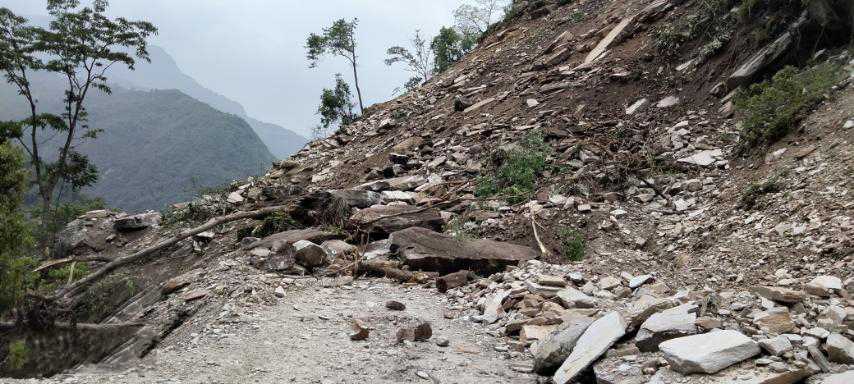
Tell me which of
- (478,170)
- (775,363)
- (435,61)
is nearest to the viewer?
(775,363)

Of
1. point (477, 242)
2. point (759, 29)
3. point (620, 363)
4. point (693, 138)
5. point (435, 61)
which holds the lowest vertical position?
point (620, 363)

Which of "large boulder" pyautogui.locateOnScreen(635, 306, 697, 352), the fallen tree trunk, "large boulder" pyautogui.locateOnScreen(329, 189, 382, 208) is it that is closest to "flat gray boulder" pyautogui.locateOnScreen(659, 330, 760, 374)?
"large boulder" pyautogui.locateOnScreen(635, 306, 697, 352)

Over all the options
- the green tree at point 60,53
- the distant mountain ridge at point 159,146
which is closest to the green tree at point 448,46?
the green tree at point 60,53

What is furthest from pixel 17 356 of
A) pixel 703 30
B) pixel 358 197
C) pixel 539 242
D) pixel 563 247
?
pixel 703 30

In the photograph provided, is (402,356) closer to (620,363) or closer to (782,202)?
(620,363)

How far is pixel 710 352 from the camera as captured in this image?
264 cm

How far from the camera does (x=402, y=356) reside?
142 inches

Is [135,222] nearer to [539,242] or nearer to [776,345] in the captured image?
[539,242]

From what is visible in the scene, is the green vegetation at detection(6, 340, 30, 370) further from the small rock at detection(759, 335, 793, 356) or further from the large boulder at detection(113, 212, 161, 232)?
the large boulder at detection(113, 212, 161, 232)

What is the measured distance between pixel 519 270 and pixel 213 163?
8537 centimetres

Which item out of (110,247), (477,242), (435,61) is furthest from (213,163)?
(477,242)

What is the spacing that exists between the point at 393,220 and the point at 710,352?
442cm

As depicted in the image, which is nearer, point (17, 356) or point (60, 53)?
point (17, 356)

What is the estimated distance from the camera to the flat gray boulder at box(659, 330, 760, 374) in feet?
8.48
